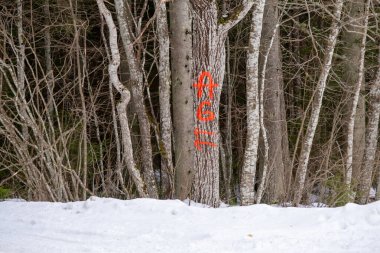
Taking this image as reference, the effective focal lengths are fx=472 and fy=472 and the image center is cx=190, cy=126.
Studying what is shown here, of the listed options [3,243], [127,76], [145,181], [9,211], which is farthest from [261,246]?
[127,76]

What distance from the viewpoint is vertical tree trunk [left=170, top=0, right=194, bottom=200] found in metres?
7.51

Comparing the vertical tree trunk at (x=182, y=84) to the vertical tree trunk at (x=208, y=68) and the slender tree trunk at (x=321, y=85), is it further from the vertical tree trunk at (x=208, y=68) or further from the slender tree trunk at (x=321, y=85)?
the slender tree trunk at (x=321, y=85)

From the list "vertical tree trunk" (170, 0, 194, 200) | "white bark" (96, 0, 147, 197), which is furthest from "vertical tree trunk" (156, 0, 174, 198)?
"white bark" (96, 0, 147, 197)

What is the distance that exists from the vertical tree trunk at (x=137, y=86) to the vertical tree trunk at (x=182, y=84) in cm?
46

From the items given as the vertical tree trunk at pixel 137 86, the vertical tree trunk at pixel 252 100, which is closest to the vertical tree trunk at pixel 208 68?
the vertical tree trunk at pixel 252 100

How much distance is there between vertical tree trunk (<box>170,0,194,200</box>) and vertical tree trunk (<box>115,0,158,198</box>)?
1.52ft

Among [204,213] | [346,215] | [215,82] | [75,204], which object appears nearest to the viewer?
[346,215]

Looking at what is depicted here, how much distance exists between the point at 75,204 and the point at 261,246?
7.73 ft

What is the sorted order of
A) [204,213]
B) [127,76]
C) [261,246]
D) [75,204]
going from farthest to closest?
[127,76], [75,204], [204,213], [261,246]

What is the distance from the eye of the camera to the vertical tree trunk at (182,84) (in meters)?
7.51

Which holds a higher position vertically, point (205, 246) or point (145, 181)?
point (205, 246)

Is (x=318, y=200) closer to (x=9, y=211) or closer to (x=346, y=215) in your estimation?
(x=346, y=215)

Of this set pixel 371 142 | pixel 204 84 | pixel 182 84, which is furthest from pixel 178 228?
pixel 371 142

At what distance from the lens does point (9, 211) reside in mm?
5340
